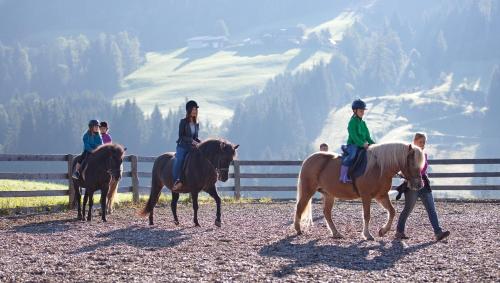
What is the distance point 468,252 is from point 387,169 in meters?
2.26

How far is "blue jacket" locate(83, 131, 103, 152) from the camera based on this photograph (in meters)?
18.6

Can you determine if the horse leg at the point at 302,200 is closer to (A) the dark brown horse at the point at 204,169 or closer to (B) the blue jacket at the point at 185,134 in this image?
(A) the dark brown horse at the point at 204,169

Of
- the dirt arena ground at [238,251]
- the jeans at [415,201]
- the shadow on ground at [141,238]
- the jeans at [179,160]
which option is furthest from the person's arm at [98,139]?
the jeans at [415,201]

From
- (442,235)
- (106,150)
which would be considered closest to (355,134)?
(442,235)

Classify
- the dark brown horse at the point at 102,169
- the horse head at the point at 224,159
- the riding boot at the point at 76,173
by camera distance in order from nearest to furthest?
1. the horse head at the point at 224,159
2. the dark brown horse at the point at 102,169
3. the riding boot at the point at 76,173

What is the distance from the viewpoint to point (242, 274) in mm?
9805

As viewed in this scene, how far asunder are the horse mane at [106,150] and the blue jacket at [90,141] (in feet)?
2.18

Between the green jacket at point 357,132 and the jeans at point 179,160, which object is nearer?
the green jacket at point 357,132

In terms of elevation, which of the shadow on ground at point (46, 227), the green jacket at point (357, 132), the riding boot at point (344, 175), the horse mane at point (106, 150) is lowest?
the shadow on ground at point (46, 227)

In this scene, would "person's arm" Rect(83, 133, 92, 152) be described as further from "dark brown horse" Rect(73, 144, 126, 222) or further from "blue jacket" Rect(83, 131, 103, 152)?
"dark brown horse" Rect(73, 144, 126, 222)

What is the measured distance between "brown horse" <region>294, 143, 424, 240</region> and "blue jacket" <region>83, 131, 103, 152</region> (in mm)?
6114

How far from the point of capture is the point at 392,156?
13.4 metres

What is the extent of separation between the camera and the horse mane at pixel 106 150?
1747 cm

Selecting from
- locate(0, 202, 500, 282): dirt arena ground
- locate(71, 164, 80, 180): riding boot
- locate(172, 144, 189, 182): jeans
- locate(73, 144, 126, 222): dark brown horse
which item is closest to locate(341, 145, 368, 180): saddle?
locate(0, 202, 500, 282): dirt arena ground
